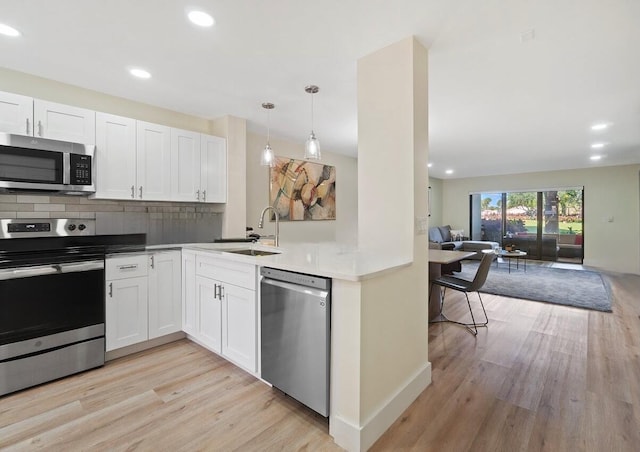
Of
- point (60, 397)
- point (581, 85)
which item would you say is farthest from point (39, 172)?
point (581, 85)

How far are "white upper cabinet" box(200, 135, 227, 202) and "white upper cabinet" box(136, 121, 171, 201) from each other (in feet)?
1.22

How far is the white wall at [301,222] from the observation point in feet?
13.7

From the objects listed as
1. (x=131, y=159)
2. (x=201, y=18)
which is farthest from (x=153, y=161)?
(x=201, y=18)

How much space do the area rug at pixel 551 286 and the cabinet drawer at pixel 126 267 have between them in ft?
16.0

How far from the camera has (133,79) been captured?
2652mm

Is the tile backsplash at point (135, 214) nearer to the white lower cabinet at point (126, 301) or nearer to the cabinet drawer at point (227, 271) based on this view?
the white lower cabinet at point (126, 301)

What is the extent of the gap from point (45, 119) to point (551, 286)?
705 cm

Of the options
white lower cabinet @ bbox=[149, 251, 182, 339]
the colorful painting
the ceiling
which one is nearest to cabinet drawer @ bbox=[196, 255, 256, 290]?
white lower cabinet @ bbox=[149, 251, 182, 339]

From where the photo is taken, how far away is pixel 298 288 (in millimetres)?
1777

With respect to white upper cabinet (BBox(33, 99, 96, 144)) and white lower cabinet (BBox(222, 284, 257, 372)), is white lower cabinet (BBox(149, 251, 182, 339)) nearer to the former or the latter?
white lower cabinet (BBox(222, 284, 257, 372))

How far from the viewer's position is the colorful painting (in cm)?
450

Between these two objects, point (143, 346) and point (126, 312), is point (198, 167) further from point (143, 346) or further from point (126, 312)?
point (143, 346)

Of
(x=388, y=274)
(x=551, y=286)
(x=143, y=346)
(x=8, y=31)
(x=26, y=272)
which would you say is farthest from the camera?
(x=551, y=286)

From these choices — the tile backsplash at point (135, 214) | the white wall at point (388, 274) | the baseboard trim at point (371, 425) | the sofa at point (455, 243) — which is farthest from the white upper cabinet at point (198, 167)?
the sofa at point (455, 243)
